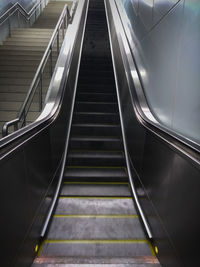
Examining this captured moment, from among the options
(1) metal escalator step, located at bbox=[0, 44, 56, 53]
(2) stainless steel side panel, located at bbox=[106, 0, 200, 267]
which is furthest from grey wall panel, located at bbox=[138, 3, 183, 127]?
(1) metal escalator step, located at bbox=[0, 44, 56, 53]

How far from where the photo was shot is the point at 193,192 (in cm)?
124

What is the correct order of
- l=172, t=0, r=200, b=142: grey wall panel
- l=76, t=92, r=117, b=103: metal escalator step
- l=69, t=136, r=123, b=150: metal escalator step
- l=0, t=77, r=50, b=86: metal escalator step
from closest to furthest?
1. l=172, t=0, r=200, b=142: grey wall panel
2. l=69, t=136, r=123, b=150: metal escalator step
3. l=76, t=92, r=117, b=103: metal escalator step
4. l=0, t=77, r=50, b=86: metal escalator step

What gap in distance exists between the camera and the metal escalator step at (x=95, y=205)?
2.49 meters

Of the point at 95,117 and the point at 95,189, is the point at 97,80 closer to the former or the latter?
the point at 95,117

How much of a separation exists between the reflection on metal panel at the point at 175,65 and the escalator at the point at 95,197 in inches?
39.9

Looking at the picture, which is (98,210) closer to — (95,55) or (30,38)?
(95,55)

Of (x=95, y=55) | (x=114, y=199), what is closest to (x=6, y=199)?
(x=114, y=199)

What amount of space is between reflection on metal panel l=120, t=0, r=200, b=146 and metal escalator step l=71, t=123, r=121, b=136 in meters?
0.88

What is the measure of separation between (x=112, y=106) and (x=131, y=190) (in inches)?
75.6

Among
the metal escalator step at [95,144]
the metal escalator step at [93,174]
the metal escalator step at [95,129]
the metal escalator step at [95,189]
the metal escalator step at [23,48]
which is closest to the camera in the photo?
the metal escalator step at [95,189]

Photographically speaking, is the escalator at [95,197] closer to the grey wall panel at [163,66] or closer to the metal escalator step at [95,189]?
the metal escalator step at [95,189]

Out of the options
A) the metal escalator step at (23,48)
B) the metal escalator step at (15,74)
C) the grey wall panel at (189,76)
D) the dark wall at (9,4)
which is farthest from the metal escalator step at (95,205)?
the dark wall at (9,4)

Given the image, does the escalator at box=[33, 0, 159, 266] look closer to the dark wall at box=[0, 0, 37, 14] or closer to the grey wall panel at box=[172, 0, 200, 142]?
the grey wall panel at box=[172, 0, 200, 142]

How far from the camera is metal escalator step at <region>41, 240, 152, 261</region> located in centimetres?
195
